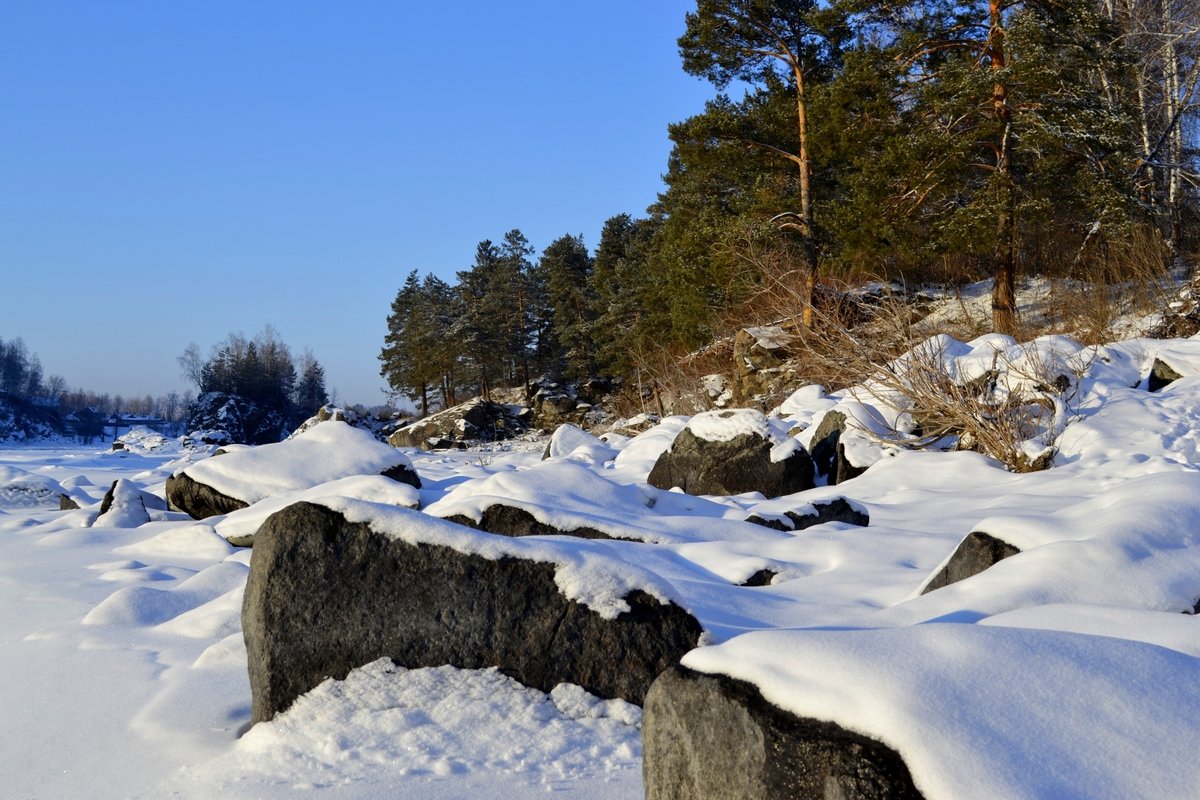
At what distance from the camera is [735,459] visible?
26.8ft

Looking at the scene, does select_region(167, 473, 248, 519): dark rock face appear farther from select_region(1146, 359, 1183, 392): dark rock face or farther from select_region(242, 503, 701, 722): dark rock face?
select_region(1146, 359, 1183, 392): dark rock face

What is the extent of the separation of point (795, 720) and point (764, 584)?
2472 mm

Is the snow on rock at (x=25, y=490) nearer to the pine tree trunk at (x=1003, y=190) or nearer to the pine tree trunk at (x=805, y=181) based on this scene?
the pine tree trunk at (x=1003, y=190)

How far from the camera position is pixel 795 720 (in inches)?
67.9

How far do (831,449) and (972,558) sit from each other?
5.24 m

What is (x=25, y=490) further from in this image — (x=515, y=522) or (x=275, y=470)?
(x=515, y=522)

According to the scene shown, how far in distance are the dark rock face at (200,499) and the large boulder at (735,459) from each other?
3.86 meters

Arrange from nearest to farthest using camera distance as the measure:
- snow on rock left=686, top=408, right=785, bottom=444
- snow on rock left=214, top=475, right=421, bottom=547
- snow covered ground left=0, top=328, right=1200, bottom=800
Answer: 1. snow covered ground left=0, top=328, right=1200, bottom=800
2. snow on rock left=214, top=475, right=421, bottom=547
3. snow on rock left=686, top=408, right=785, bottom=444

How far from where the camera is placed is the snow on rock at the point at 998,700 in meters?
1.49

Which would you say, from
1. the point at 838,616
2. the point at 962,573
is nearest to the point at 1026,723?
the point at 838,616

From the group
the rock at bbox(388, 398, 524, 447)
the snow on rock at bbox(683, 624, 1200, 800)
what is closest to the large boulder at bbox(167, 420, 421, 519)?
the snow on rock at bbox(683, 624, 1200, 800)

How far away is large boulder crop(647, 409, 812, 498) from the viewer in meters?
8.05

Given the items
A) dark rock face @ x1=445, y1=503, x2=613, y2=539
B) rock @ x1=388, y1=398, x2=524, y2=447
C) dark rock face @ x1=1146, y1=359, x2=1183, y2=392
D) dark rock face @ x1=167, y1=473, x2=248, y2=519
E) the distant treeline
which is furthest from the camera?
rock @ x1=388, y1=398, x2=524, y2=447

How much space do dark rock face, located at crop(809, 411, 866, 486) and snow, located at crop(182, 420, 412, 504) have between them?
13.1 ft
